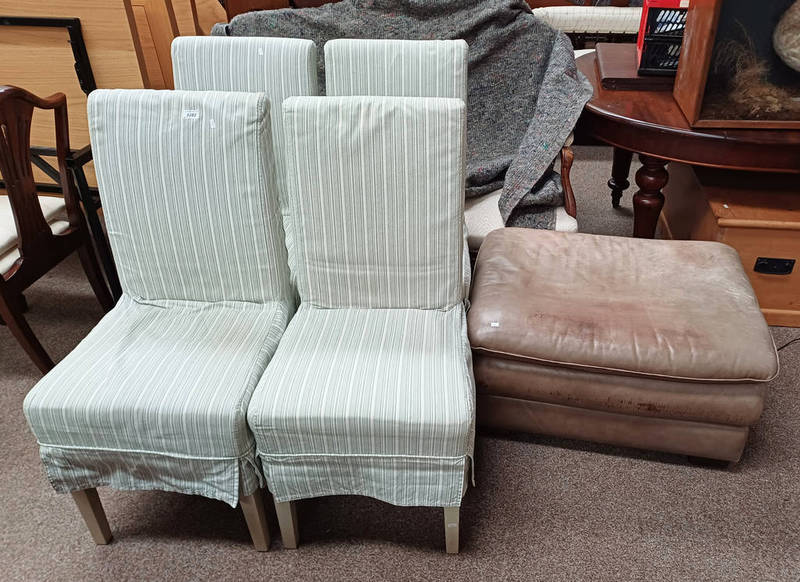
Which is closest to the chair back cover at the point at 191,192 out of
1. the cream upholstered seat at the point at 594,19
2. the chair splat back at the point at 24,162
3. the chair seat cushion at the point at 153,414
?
the chair seat cushion at the point at 153,414

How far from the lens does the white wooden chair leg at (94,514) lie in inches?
56.2

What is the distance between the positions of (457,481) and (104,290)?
4.97 feet

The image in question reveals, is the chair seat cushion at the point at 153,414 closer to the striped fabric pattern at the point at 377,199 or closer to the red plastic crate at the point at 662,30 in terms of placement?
the striped fabric pattern at the point at 377,199

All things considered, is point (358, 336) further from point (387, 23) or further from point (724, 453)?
point (387, 23)

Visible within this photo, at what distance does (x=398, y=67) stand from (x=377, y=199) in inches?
23.5

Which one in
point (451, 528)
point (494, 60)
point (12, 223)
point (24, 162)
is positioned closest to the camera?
point (451, 528)

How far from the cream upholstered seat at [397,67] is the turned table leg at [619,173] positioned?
3.72 feet

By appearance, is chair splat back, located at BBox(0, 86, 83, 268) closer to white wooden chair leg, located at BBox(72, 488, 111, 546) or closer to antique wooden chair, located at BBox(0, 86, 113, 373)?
antique wooden chair, located at BBox(0, 86, 113, 373)

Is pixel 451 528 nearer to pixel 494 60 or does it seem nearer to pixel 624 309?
pixel 624 309

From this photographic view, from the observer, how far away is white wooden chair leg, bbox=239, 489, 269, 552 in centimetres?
139

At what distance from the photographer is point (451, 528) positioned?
1.41m

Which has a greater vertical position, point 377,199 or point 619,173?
point 377,199

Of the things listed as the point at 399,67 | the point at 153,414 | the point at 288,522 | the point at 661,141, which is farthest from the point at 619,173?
the point at 153,414

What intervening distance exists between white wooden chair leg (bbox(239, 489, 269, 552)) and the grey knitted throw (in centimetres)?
119
